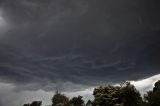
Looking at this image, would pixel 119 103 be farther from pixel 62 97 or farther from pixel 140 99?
pixel 62 97

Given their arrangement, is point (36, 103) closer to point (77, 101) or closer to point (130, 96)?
point (77, 101)

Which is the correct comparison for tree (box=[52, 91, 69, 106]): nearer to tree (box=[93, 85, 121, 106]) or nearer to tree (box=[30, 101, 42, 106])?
tree (box=[30, 101, 42, 106])

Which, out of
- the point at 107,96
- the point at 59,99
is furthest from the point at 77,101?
the point at 107,96

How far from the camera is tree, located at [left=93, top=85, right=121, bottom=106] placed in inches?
4333

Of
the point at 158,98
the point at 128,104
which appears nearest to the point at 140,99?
the point at 128,104

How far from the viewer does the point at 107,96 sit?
11175 cm

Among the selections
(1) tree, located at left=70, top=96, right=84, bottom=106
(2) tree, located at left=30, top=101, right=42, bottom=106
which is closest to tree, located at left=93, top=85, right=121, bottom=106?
(1) tree, located at left=70, top=96, right=84, bottom=106

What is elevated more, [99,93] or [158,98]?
[99,93]

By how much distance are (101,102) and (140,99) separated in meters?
15.9

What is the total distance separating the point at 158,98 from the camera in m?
77.4

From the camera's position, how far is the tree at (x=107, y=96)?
361ft

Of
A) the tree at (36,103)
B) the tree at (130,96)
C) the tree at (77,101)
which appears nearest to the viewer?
the tree at (130,96)

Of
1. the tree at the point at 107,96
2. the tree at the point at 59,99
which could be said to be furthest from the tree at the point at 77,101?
the tree at the point at 107,96

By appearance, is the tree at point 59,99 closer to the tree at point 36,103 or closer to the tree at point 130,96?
the tree at point 36,103
